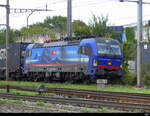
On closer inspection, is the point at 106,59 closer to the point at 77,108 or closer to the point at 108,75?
the point at 108,75

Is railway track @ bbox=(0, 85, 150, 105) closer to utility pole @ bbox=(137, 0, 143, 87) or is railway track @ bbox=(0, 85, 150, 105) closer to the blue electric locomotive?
the blue electric locomotive

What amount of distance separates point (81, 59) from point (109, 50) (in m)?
2.12

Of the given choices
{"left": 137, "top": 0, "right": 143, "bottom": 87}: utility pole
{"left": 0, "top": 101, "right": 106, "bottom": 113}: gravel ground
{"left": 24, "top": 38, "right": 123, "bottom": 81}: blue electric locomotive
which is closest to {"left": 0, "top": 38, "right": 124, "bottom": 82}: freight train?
{"left": 24, "top": 38, "right": 123, "bottom": 81}: blue electric locomotive

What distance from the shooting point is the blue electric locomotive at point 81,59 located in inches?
1130

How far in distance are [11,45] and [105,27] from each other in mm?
11592

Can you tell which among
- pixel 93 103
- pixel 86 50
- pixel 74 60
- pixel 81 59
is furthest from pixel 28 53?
pixel 93 103

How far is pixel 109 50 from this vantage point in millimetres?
29438

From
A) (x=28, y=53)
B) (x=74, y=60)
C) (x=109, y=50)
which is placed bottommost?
(x=74, y=60)

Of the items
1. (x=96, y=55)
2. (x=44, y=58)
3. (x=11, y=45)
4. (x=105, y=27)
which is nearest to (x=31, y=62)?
(x=44, y=58)

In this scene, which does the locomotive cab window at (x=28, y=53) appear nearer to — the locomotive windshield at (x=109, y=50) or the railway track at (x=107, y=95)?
the locomotive windshield at (x=109, y=50)

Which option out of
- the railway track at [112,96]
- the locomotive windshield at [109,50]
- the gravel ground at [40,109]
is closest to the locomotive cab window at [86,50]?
the locomotive windshield at [109,50]

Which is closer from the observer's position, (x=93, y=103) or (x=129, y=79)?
(x=93, y=103)

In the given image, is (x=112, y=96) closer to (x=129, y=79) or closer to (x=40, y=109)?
(x=40, y=109)

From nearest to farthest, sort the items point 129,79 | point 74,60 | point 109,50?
point 109,50
point 129,79
point 74,60
